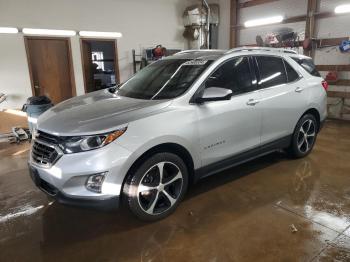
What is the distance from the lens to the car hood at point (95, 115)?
210 centimetres

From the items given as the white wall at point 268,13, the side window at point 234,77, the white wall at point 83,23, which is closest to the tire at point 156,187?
the side window at point 234,77

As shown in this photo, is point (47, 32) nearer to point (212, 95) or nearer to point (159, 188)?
point (212, 95)

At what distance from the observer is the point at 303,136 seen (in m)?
3.75

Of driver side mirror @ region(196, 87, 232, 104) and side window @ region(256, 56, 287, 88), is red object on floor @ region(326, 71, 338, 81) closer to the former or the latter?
side window @ region(256, 56, 287, 88)

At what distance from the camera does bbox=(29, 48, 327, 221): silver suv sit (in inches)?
81.4

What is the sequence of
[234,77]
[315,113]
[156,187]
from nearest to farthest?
1. [156,187]
2. [234,77]
3. [315,113]

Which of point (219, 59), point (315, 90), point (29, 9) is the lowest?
point (315, 90)

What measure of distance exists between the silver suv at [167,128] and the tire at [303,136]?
11 centimetres

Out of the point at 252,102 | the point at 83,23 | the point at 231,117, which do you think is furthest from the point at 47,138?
the point at 83,23

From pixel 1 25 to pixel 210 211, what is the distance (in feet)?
19.5

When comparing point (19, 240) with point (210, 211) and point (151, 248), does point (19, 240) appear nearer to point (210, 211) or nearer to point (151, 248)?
point (151, 248)

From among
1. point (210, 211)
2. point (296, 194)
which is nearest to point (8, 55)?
point (210, 211)

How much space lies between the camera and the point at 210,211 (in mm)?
2629

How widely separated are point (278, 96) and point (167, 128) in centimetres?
158
